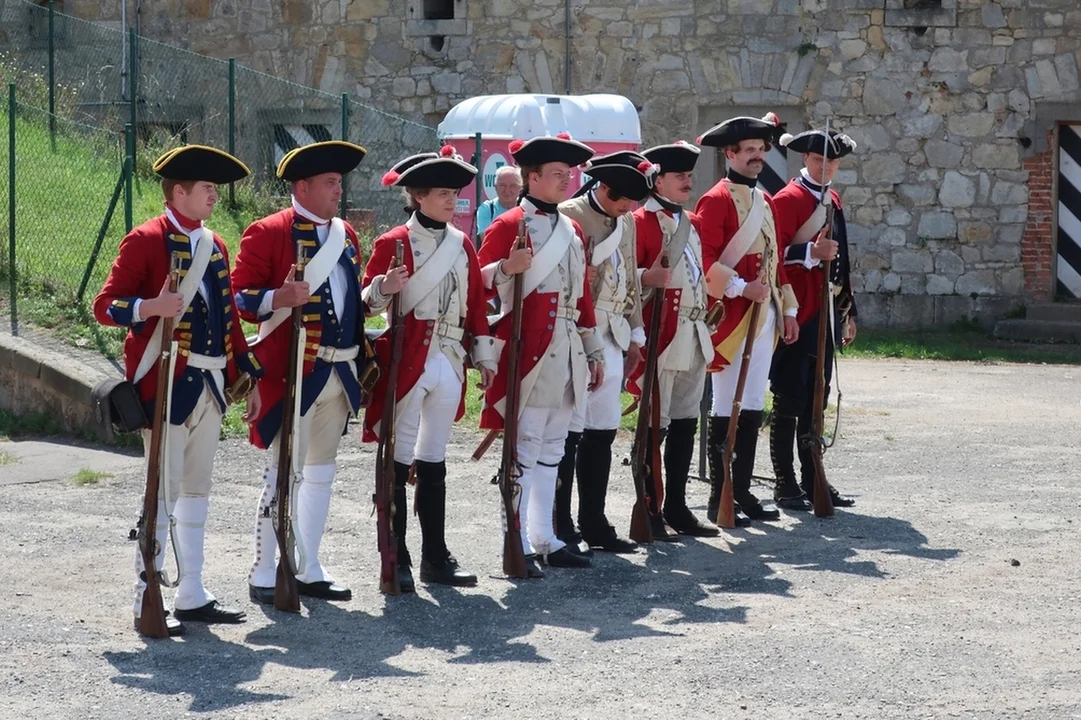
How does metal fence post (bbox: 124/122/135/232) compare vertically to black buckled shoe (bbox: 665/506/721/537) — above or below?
above

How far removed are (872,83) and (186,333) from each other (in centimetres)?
1271

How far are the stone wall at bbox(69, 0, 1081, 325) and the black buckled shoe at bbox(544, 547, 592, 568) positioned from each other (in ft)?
36.6

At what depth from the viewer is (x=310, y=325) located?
6.40 metres

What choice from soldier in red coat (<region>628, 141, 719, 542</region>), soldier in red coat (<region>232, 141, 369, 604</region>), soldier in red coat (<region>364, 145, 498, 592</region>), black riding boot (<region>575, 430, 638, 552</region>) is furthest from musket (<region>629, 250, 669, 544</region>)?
soldier in red coat (<region>232, 141, 369, 604</region>)

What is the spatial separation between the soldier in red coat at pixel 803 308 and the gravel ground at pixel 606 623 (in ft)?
1.30

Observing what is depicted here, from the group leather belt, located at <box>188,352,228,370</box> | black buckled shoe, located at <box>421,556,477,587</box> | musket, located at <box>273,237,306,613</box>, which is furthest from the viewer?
black buckled shoe, located at <box>421,556,477,587</box>

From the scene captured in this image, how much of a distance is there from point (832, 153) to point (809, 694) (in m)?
4.22

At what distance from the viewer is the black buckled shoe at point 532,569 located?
7.06 metres

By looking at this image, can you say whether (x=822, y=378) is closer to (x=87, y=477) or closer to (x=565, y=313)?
(x=565, y=313)

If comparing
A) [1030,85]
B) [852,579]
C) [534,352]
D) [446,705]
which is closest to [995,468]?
[852,579]

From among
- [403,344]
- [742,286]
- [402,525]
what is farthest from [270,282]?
[742,286]

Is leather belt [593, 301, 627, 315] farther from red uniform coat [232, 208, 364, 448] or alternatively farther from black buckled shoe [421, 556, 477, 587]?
red uniform coat [232, 208, 364, 448]

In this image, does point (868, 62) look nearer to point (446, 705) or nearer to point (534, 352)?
point (534, 352)

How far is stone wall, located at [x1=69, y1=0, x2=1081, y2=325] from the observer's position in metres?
17.2
